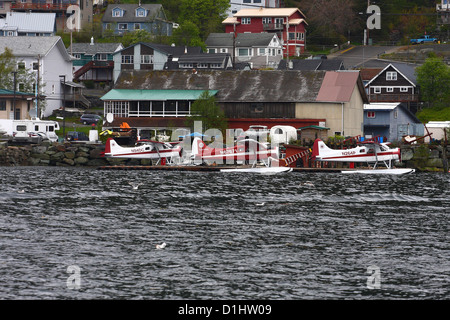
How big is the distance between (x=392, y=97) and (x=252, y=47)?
27.8 meters

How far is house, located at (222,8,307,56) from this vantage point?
412 ft

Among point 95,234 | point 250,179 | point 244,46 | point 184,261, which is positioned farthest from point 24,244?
point 244,46

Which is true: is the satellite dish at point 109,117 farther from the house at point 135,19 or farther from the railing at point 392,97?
the house at point 135,19

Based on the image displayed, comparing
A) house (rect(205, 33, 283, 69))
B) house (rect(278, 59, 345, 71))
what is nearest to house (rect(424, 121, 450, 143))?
house (rect(278, 59, 345, 71))

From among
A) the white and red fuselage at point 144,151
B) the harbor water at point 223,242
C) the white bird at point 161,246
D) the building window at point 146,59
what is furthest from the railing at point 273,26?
the white bird at point 161,246

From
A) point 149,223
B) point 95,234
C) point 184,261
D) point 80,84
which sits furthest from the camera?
point 80,84

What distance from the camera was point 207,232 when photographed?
29.7 meters

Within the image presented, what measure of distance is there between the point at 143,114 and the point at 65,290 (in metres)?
60.4

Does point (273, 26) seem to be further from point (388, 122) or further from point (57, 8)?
point (388, 122)

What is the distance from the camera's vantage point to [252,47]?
Result: 389ft

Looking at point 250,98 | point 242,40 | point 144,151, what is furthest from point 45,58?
point 144,151

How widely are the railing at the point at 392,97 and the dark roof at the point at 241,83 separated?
20614mm

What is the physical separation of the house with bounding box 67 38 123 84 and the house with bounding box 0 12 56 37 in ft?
25.3
